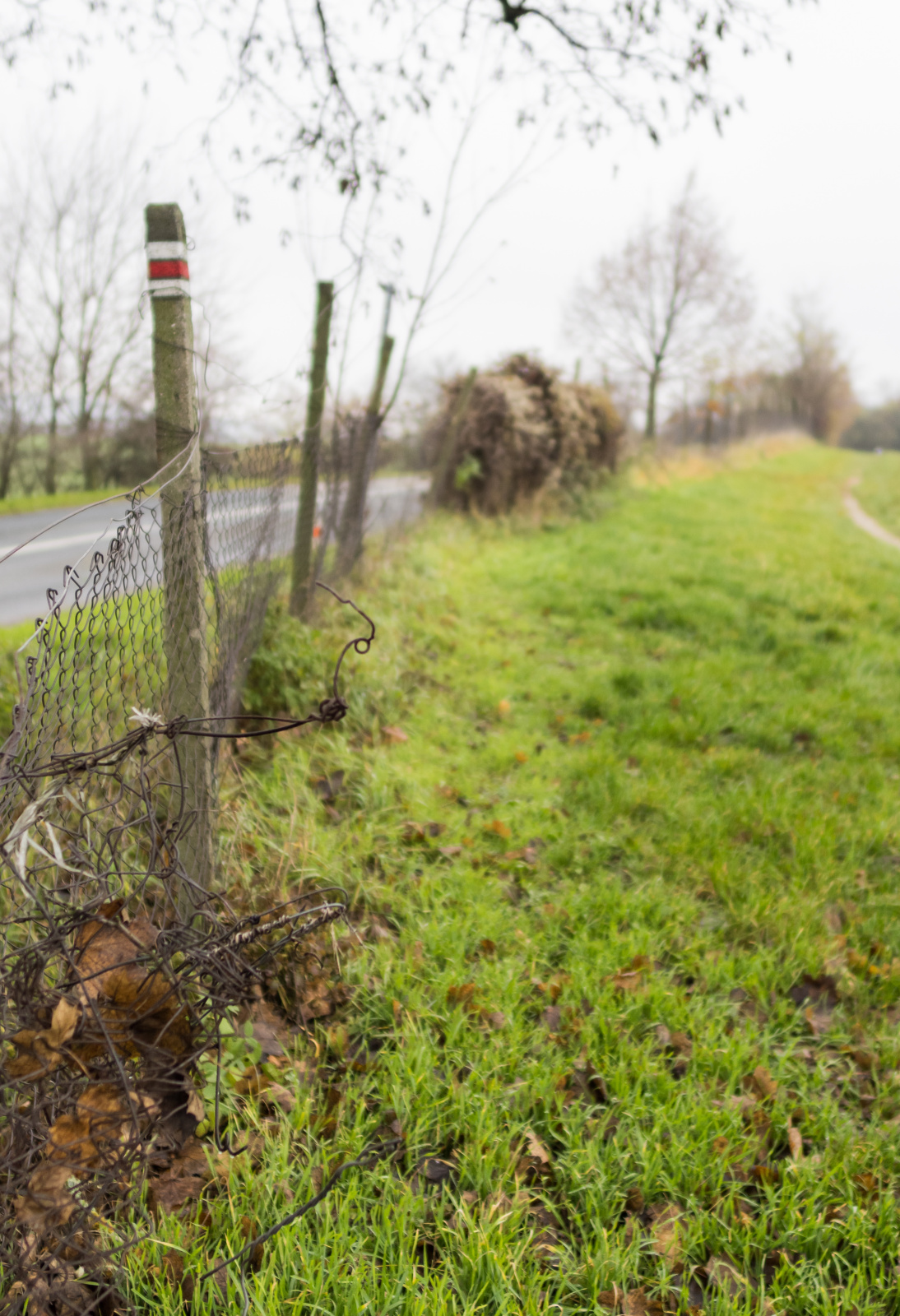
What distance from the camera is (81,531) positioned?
12734mm

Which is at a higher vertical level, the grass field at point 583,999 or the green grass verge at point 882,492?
the green grass verge at point 882,492

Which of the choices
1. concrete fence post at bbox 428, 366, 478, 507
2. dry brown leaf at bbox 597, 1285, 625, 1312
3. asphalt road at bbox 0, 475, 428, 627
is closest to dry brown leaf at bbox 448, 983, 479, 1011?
dry brown leaf at bbox 597, 1285, 625, 1312

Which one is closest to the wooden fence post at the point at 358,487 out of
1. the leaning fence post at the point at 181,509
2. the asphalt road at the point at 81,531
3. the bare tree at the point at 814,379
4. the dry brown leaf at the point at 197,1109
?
the asphalt road at the point at 81,531

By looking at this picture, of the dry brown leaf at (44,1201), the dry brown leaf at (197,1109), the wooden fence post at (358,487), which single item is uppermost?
the wooden fence post at (358,487)

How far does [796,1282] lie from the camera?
6.15 feet

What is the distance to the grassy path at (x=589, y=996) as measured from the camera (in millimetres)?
1888

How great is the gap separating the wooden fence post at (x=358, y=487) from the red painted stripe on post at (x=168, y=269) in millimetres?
4188

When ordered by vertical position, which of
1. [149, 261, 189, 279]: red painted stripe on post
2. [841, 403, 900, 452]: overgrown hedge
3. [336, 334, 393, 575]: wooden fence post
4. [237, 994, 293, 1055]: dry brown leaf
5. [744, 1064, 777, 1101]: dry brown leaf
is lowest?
[744, 1064, 777, 1101]: dry brown leaf

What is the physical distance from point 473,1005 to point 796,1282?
1.15 m

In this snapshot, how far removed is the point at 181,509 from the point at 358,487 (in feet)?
15.0

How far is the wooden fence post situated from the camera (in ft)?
22.3

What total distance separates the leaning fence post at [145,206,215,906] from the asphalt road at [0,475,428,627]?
42 cm

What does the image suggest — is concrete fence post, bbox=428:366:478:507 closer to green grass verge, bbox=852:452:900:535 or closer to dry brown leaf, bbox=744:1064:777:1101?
dry brown leaf, bbox=744:1064:777:1101

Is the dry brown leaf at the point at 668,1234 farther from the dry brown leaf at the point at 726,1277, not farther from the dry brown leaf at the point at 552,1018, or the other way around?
the dry brown leaf at the point at 552,1018
